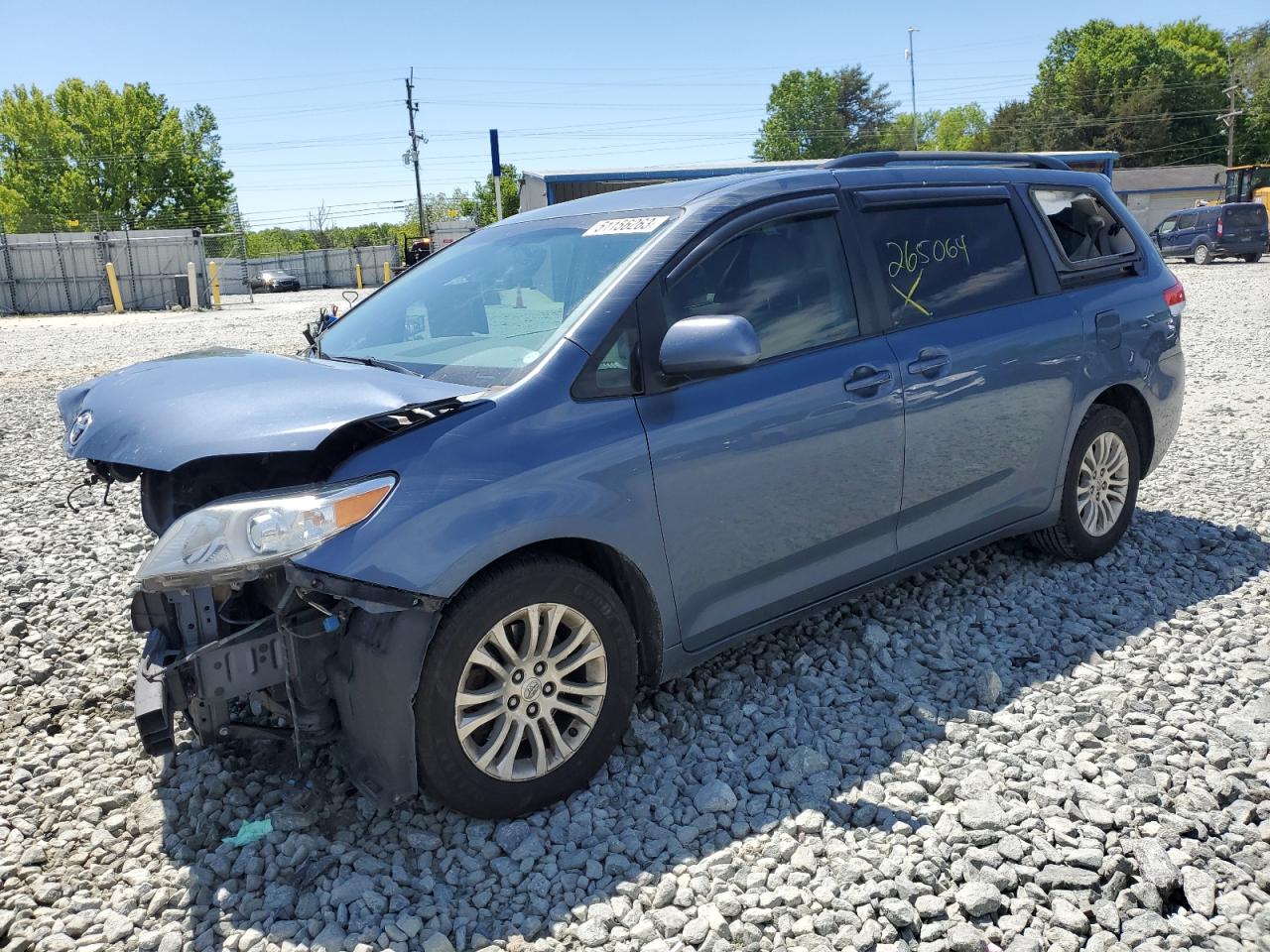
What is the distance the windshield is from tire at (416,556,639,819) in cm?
67

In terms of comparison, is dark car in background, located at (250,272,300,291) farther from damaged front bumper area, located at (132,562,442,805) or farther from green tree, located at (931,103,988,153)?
green tree, located at (931,103,988,153)

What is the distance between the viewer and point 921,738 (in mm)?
3328

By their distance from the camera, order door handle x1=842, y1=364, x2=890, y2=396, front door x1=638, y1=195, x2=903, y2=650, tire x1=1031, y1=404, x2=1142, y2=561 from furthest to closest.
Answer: tire x1=1031, y1=404, x2=1142, y2=561, door handle x1=842, y1=364, x2=890, y2=396, front door x1=638, y1=195, x2=903, y2=650

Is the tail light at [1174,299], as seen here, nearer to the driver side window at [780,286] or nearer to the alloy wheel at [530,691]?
the driver side window at [780,286]

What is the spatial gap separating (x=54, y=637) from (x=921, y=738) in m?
3.69

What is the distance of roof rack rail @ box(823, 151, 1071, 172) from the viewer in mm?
4184

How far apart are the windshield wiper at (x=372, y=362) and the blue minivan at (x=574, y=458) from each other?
15 millimetres

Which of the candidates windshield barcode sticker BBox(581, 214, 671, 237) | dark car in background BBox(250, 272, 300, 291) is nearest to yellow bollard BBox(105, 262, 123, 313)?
dark car in background BBox(250, 272, 300, 291)

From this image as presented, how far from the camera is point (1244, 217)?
31.0 metres

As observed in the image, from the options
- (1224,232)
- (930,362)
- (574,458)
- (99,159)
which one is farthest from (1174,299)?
(99,159)

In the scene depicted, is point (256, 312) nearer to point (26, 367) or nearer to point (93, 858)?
point (26, 367)

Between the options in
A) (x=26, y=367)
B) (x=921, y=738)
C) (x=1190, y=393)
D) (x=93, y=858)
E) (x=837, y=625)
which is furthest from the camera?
(x=26, y=367)

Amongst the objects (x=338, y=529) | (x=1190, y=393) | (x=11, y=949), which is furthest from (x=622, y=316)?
(x=1190, y=393)

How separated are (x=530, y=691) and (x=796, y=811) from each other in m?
0.89
